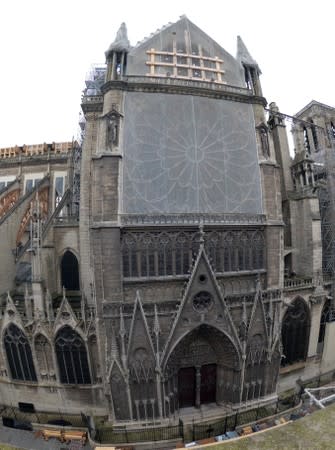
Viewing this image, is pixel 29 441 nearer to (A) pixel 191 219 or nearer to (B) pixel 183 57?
(A) pixel 191 219

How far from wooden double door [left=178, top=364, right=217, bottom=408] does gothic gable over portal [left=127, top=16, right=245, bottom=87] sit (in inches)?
687

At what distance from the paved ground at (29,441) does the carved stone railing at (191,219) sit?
39.4ft

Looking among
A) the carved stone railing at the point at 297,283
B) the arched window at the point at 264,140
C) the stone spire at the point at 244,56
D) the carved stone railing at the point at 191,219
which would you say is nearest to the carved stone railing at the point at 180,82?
the stone spire at the point at 244,56

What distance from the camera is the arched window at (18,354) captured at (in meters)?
16.4

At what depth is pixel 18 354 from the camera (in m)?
16.7

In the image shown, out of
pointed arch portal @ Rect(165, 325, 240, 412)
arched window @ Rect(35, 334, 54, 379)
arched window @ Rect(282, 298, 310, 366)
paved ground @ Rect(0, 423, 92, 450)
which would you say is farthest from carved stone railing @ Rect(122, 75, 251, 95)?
paved ground @ Rect(0, 423, 92, 450)

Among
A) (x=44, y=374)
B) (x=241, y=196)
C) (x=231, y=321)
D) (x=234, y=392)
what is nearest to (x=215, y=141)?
(x=241, y=196)

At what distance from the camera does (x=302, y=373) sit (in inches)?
749

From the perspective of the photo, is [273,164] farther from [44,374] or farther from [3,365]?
→ [3,365]

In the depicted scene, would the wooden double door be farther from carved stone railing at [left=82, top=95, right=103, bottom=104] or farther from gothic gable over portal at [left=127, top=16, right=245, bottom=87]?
gothic gable over portal at [left=127, top=16, right=245, bottom=87]

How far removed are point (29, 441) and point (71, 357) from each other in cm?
472

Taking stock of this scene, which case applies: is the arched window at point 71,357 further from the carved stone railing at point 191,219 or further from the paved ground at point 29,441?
the carved stone railing at point 191,219

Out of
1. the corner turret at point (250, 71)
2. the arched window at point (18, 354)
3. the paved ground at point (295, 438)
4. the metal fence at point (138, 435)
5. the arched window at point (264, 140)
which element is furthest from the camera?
the corner turret at point (250, 71)

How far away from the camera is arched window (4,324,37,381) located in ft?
53.9
